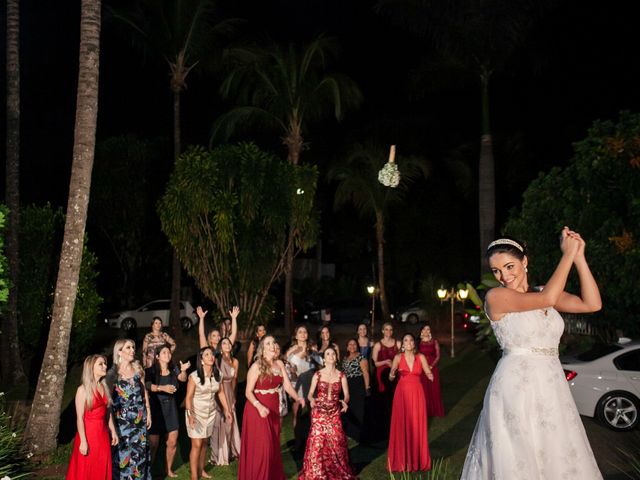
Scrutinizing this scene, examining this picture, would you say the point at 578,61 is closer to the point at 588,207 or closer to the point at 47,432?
the point at 588,207

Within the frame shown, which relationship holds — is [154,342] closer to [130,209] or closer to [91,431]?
[91,431]

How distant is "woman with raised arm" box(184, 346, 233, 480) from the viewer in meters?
9.67

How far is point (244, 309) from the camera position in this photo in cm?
2425

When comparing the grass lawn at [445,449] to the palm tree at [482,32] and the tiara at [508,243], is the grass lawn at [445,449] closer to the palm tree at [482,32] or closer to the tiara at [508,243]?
the tiara at [508,243]

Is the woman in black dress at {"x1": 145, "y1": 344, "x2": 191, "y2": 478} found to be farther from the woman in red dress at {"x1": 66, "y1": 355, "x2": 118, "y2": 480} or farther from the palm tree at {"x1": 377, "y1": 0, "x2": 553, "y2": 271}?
the palm tree at {"x1": 377, "y1": 0, "x2": 553, "y2": 271}

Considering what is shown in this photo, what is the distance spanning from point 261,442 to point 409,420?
2.50m

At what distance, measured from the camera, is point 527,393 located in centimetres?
458

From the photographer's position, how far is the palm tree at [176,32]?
26.1 metres

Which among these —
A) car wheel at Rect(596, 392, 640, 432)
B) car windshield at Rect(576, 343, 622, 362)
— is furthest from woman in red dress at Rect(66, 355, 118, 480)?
car windshield at Rect(576, 343, 622, 362)

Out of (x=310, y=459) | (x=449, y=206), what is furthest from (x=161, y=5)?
(x=449, y=206)

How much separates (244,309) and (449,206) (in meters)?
22.9

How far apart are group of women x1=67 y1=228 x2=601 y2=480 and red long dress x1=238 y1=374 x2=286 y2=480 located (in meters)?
0.01

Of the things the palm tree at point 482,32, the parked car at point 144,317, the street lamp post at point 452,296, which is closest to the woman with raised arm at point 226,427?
the street lamp post at point 452,296

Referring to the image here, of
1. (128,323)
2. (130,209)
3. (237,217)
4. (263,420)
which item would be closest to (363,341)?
(263,420)
